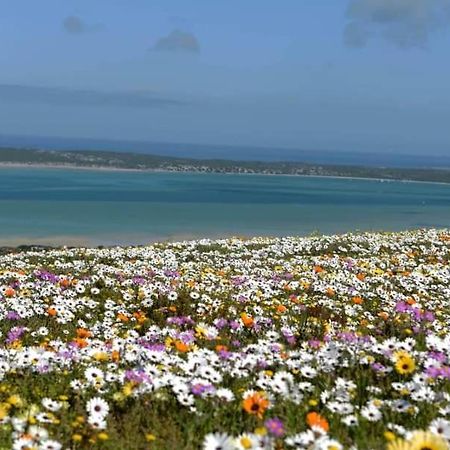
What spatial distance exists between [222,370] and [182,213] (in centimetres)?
10028

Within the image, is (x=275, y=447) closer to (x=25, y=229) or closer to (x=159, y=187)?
(x=25, y=229)

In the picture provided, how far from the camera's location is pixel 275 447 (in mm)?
4090

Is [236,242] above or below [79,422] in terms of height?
below

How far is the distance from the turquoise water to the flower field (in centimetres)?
5587

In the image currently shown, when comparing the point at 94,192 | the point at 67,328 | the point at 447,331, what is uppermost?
the point at 447,331

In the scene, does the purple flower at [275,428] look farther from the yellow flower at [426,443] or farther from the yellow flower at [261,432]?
the yellow flower at [426,443]

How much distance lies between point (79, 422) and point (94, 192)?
14272cm

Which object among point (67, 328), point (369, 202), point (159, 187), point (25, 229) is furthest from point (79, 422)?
point (159, 187)

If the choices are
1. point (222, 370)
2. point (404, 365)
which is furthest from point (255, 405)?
point (404, 365)

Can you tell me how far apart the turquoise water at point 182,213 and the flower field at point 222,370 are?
55.9m

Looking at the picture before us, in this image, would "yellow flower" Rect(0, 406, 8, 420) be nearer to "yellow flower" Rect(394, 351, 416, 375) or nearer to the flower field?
the flower field

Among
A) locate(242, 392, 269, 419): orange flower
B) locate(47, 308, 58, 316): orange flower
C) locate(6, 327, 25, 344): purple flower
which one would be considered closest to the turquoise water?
locate(47, 308, 58, 316): orange flower

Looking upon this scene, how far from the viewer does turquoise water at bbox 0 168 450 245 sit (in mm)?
78375

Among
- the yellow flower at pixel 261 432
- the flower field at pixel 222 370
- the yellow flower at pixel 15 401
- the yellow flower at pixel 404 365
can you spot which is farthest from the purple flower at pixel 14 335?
the yellow flower at pixel 261 432
